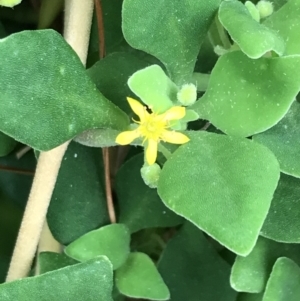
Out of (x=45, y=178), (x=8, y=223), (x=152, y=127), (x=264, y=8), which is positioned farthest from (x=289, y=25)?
(x=8, y=223)

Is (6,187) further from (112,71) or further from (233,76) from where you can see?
(233,76)

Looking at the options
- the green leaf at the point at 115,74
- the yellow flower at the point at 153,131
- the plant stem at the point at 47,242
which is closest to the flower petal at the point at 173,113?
the yellow flower at the point at 153,131

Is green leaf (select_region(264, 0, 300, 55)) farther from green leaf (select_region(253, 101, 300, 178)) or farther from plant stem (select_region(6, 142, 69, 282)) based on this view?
plant stem (select_region(6, 142, 69, 282))

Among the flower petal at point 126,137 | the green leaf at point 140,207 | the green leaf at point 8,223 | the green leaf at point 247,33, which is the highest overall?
the green leaf at point 247,33

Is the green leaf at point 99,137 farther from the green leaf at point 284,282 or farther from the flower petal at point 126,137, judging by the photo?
the green leaf at point 284,282

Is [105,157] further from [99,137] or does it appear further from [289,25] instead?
[289,25]

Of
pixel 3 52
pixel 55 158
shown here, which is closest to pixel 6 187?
pixel 55 158

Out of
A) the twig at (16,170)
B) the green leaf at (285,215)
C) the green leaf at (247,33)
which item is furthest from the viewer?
the twig at (16,170)

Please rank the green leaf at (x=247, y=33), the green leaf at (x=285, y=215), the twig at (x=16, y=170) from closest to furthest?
the green leaf at (x=247, y=33), the green leaf at (x=285, y=215), the twig at (x=16, y=170)
